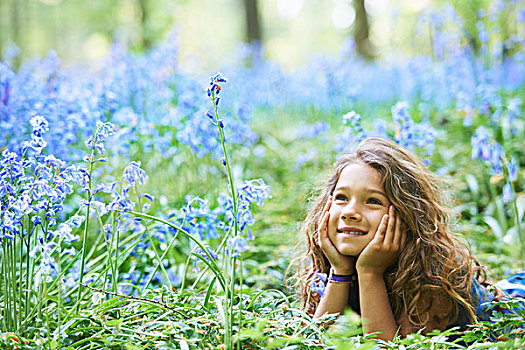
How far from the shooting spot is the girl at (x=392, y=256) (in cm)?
204

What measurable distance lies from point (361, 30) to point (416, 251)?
10.2 m

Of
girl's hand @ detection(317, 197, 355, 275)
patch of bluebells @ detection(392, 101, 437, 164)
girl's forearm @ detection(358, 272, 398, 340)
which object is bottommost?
girl's forearm @ detection(358, 272, 398, 340)

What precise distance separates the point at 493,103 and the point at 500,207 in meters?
1.13

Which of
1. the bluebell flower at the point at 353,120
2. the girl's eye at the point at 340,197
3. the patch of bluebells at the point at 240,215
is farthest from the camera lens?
the bluebell flower at the point at 353,120

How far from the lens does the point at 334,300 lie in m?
2.10

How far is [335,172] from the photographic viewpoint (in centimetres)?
243

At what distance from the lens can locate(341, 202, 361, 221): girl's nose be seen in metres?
2.08

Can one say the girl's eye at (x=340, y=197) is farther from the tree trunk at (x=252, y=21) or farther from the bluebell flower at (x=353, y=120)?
the tree trunk at (x=252, y=21)

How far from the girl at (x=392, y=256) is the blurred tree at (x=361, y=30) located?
9.82 meters

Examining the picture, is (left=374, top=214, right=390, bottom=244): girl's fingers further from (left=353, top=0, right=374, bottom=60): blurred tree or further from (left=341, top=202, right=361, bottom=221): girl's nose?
(left=353, top=0, right=374, bottom=60): blurred tree

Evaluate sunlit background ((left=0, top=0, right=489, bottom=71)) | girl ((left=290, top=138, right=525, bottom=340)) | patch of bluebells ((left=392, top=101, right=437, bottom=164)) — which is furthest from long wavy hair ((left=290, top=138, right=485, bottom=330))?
sunlit background ((left=0, top=0, right=489, bottom=71))

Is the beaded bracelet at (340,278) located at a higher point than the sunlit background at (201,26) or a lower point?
lower

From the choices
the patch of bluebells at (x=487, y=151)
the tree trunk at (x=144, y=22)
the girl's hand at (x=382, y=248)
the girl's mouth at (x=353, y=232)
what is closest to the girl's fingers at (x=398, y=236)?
the girl's hand at (x=382, y=248)

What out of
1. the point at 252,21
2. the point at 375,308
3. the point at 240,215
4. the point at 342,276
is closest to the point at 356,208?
the point at 342,276
